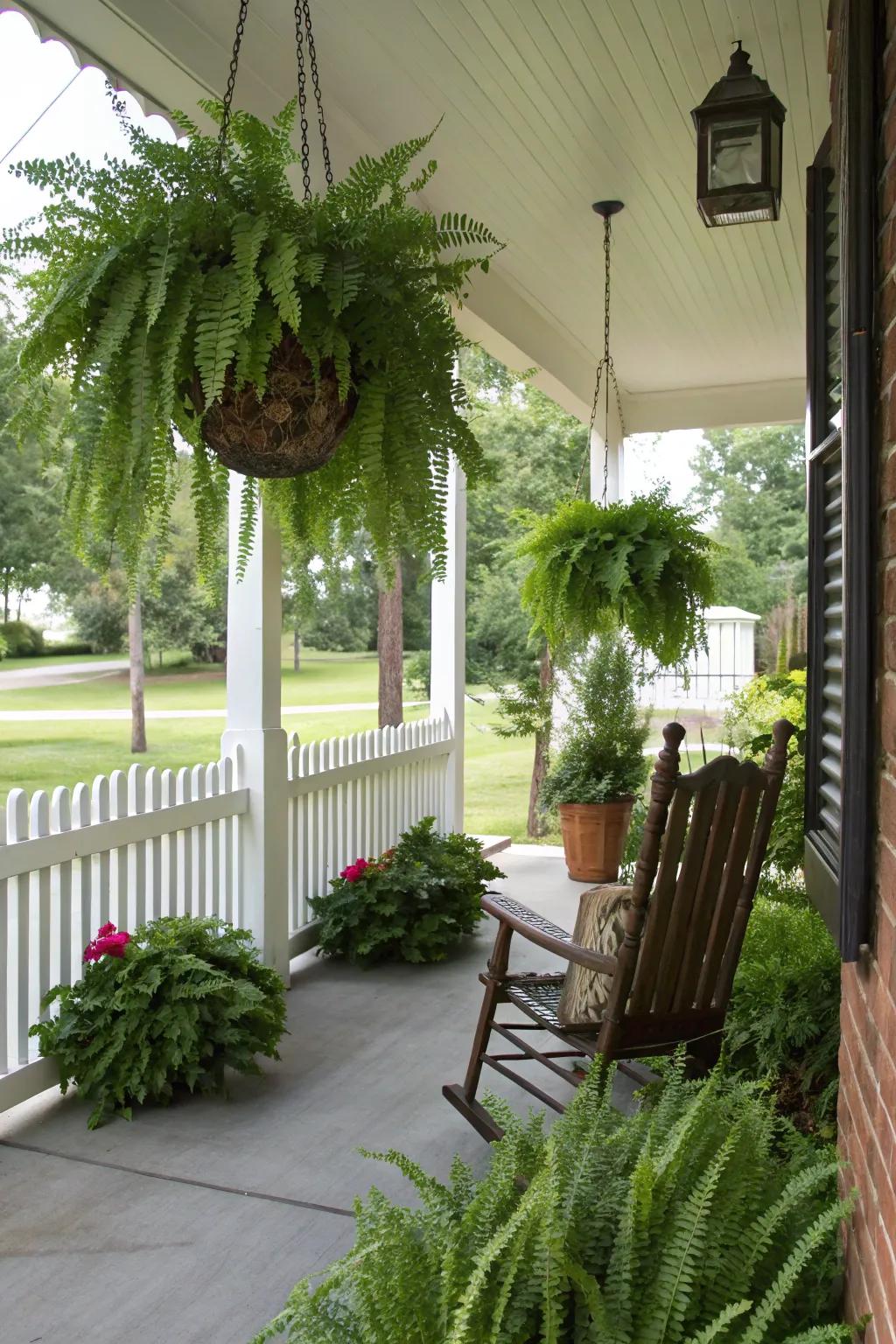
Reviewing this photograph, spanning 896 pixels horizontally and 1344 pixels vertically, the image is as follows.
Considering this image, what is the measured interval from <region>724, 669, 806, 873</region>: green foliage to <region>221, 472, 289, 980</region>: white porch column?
1.63m

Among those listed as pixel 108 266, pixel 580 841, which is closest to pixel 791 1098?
pixel 108 266

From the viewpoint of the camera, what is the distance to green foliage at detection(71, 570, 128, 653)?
13.1m

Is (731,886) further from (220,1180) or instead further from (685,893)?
(220,1180)

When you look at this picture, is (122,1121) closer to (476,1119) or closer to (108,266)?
(476,1119)

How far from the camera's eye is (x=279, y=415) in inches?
84.4

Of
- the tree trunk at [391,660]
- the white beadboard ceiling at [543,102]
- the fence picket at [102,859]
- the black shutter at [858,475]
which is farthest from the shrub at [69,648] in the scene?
the black shutter at [858,475]

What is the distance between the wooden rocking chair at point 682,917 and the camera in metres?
2.37

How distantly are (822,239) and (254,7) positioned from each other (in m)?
1.94

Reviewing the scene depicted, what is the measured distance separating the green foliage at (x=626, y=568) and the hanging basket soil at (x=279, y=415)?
242 cm

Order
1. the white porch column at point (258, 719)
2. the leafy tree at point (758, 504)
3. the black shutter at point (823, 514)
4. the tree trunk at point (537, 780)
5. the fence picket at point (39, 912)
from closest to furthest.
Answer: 1. the black shutter at point (823, 514)
2. the fence picket at point (39, 912)
3. the white porch column at point (258, 719)
4. the tree trunk at point (537, 780)
5. the leafy tree at point (758, 504)

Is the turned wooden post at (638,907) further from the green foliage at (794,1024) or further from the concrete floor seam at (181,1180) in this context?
the concrete floor seam at (181,1180)

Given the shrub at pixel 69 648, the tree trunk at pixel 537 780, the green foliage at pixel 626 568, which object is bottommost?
the tree trunk at pixel 537 780

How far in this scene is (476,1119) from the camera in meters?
2.72

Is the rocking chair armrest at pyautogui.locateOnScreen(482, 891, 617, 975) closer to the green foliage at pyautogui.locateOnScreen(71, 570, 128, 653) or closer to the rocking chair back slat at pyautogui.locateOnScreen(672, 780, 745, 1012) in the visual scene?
the rocking chair back slat at pyautogui.locateOnScreen(672, 780, 745, 1012)
